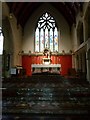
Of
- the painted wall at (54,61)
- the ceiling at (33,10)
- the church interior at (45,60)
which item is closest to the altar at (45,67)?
the church interior at (45,60)

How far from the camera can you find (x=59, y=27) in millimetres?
15578

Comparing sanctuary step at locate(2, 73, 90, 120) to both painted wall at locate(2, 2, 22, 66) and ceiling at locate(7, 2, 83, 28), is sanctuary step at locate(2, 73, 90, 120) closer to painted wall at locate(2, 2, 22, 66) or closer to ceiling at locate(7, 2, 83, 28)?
painted wall at locate(2, 2, 22, 66)

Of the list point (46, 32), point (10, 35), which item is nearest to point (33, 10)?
point (46, 32)

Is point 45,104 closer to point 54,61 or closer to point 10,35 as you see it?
point 10,35

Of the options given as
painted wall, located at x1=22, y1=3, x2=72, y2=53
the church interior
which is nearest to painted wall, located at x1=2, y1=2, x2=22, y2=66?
the church interior

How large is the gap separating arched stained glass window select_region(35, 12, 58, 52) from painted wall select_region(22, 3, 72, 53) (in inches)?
13.6

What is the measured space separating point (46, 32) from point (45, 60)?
3.12 meters

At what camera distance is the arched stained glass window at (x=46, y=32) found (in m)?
15.5

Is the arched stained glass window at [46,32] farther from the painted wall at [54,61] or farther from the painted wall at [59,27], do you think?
the painted wall at [54,61]

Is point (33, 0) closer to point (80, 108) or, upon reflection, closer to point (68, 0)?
point (68, 0)

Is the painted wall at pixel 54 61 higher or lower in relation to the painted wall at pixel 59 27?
lower

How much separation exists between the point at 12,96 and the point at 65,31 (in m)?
10.6

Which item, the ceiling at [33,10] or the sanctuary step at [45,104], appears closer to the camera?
the sanctuary step at [45,104]

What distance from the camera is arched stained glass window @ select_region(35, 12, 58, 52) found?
1547 cm
